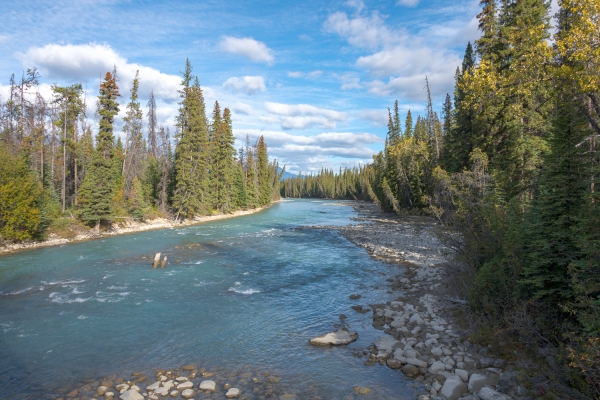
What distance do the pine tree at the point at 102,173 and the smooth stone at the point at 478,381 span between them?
3059 centimetres

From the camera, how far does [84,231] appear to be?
95.1 ft

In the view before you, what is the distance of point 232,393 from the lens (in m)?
7.48

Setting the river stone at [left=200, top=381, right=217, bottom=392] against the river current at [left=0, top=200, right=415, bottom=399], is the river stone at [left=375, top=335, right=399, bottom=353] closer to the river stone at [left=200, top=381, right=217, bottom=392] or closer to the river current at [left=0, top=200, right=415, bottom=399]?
the river current at [left=0, top=200, right=415, bottom=399]

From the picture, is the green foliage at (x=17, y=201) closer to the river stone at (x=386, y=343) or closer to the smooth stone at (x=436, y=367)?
the river stone at (x=386, y=343)

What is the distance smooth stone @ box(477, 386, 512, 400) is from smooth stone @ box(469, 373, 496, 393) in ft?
0.67

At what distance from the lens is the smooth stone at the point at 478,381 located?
22.8ft

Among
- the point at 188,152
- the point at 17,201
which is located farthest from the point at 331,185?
the point at 17,201

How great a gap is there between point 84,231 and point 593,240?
32.7 meters

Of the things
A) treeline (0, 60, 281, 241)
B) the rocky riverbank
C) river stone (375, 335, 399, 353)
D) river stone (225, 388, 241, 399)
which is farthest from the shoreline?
river stone (375, 335, 399, 353)

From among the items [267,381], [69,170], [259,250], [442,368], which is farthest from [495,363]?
[69,170]

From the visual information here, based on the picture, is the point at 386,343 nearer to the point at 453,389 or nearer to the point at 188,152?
the point at 453,389

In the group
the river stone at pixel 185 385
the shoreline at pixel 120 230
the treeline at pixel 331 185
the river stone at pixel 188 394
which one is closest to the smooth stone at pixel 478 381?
the river stone at pixel 188 394

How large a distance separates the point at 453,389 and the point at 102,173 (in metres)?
32.5

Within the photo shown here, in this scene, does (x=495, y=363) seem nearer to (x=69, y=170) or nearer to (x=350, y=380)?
(x=350, y=380)
